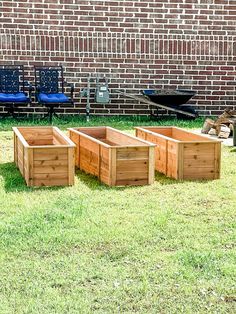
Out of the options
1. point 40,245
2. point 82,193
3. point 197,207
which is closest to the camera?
point 40,245

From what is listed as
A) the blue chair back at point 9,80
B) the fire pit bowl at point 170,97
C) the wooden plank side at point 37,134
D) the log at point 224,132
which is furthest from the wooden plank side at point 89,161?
the blue chair back at point 9,80

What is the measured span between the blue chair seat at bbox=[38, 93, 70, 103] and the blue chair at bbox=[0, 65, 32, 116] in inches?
11.8

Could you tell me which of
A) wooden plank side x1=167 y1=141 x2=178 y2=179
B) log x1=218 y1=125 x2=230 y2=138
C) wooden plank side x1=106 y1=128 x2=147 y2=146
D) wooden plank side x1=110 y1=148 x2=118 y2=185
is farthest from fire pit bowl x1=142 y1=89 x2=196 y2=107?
wooden plank side x1=110 y1=148 x2=118 y2=185

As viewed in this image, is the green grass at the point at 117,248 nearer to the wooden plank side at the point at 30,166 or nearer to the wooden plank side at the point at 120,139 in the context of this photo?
the wooden plank side at the point at 30,166

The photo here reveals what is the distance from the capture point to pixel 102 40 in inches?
523

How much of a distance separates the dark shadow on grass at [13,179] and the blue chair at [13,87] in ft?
14.8

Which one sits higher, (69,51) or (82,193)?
(69,51)

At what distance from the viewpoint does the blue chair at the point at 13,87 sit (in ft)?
40.3

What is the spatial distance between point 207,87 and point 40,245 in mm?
10061

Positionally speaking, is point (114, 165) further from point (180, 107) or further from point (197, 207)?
point (180, 107)

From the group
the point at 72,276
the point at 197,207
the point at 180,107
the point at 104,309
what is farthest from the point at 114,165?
the point at 180,107

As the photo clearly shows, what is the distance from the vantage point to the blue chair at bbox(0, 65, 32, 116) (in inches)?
484

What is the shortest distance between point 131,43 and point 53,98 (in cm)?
243

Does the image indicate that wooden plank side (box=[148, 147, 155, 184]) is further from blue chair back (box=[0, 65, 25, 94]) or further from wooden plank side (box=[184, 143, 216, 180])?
blue chair back (box=[0, 65, 25, 94])
